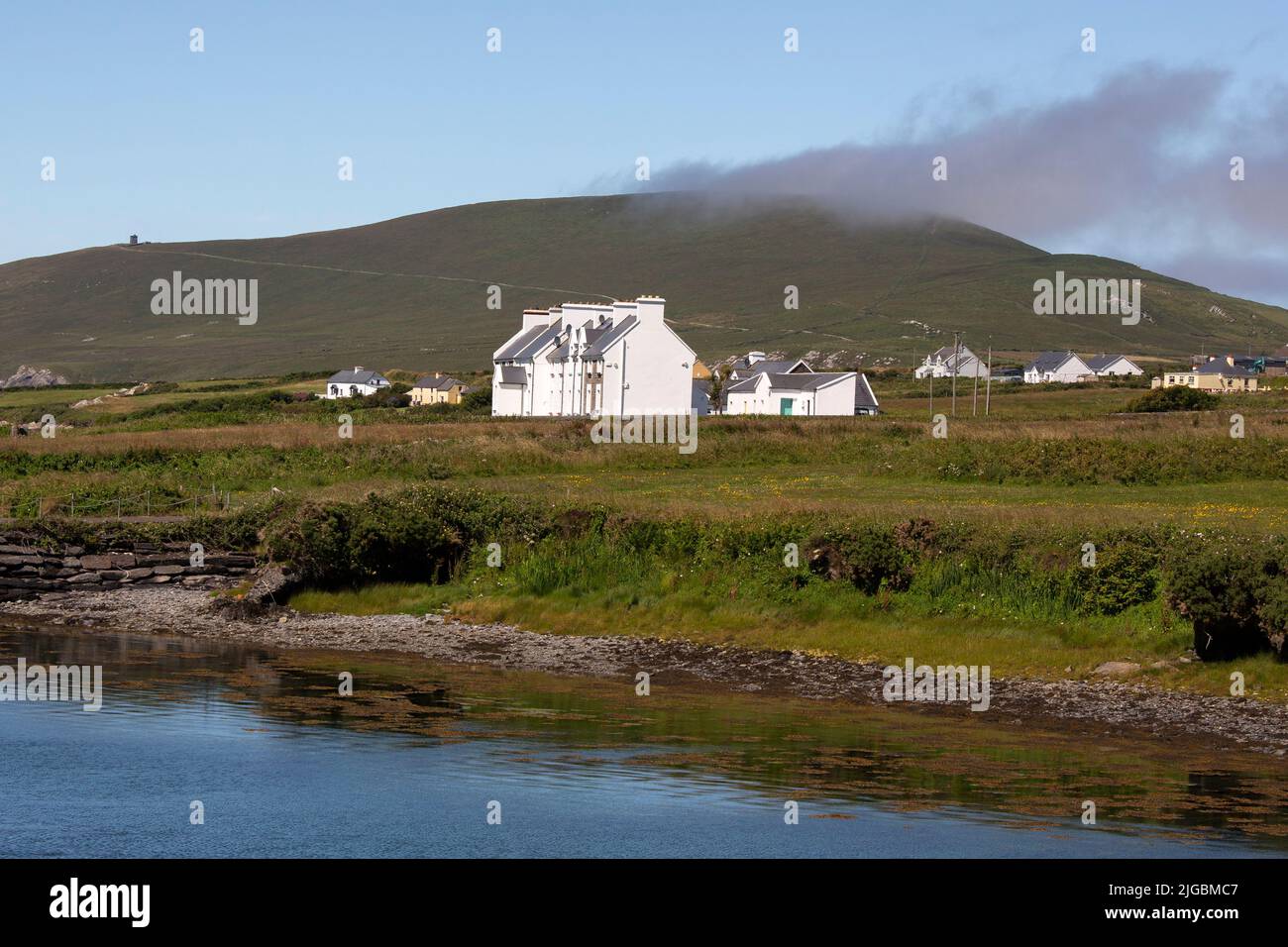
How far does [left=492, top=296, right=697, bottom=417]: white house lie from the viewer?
11231cm

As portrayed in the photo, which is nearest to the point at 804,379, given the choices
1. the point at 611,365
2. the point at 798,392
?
the point at 798,392

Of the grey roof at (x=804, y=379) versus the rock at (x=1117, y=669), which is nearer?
the rock at (x=1117, y=669)

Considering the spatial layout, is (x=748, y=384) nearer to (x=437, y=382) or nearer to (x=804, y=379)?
(x=804, y=379)

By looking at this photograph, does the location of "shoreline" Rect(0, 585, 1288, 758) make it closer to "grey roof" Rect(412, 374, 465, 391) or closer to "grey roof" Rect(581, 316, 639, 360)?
"grey roof" Rect(581, 316, 639, 360)

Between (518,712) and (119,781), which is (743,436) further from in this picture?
(119,781)

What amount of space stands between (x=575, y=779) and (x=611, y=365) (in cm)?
9108

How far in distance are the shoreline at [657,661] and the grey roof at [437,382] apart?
143960 mm

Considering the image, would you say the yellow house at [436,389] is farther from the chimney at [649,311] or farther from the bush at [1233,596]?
the bush at [1233,596]

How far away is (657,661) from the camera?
3425cm

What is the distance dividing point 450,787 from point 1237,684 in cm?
1520

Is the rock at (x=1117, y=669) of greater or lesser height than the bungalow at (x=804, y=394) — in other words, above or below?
below

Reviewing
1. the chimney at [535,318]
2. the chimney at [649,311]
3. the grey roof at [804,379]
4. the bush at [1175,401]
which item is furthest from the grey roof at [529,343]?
the bush at [1175,401]

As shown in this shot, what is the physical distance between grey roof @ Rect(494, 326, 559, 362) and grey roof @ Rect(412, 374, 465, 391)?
55202 millimetres

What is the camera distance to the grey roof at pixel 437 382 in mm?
188500
